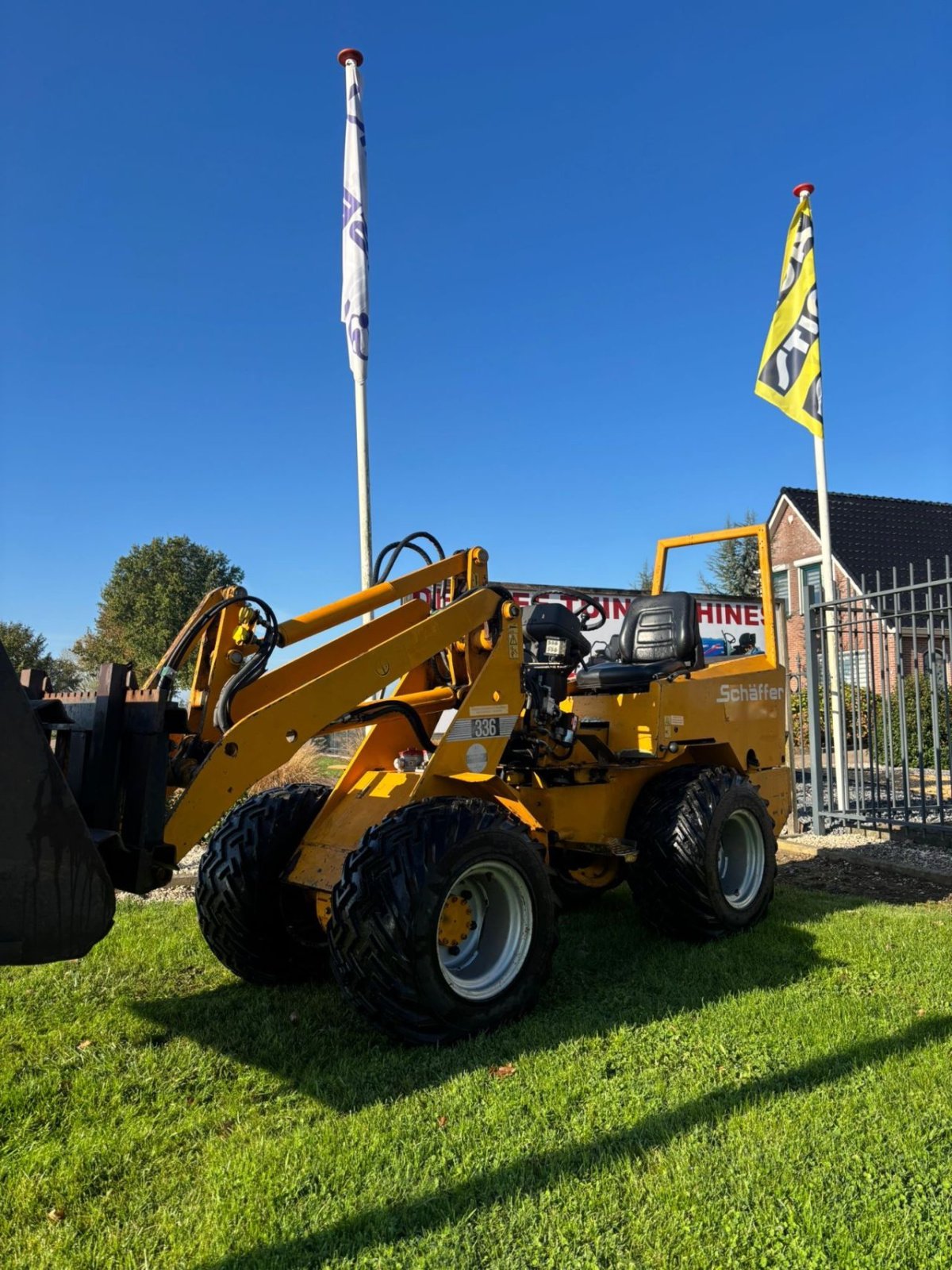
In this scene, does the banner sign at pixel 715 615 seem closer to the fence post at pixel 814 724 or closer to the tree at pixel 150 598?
the fence post at pixel 814 724

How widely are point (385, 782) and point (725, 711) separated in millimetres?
2522

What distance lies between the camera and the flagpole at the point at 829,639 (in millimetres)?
8875

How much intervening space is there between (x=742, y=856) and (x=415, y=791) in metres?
2.52

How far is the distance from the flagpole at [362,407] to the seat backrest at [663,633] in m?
2.94

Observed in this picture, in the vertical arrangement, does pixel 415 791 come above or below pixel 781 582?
below

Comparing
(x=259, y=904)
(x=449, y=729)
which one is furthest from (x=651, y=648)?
(x=259, y=904)

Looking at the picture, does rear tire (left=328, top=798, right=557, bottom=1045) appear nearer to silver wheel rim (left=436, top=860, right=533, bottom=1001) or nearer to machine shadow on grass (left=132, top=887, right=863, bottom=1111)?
silver wheel rim (left=436, top=860, right=533, bottom=1001)

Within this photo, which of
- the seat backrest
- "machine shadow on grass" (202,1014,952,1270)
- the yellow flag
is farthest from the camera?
the yellow flag

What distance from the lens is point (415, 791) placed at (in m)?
4.37

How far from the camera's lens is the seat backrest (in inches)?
237

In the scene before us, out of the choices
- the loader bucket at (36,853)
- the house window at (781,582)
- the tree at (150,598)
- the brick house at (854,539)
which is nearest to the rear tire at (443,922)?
the loader bucket at (36,853)

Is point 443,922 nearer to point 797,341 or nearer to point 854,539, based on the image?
point 797,341

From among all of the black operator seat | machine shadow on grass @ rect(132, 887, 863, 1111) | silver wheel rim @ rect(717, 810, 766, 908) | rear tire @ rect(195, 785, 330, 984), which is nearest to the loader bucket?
machine shadow on grass @ rect(132, 887, 863, 1111)

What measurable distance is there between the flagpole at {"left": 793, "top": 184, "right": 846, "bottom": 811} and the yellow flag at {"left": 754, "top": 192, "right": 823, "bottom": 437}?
20 centimetres
